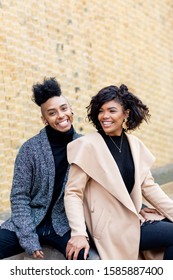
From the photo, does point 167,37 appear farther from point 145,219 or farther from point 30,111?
point 145,219

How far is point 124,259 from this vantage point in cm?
272

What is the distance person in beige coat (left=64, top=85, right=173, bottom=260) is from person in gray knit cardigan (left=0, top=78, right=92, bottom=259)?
0.17 metres

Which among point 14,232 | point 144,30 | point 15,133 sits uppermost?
point 144,30

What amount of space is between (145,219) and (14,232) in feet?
2.62

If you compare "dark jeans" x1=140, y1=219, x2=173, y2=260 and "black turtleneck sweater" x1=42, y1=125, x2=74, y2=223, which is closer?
"dark jeans" x1=140, y1=219, x2=173, y2=260

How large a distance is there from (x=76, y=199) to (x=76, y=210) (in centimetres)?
6

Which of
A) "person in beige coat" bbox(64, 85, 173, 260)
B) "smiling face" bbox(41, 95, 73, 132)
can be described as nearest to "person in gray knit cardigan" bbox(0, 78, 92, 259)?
"smiling face" bbox(41, 95, 73, 132)

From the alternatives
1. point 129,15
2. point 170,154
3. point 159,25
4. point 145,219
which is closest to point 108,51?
point 129,15

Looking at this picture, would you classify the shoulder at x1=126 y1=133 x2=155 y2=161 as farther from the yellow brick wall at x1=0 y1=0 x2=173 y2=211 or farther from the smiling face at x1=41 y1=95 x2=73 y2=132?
the yellow brick wall at x1=0 y1=0 x2=173 y2=211

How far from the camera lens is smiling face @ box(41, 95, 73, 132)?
2.94m

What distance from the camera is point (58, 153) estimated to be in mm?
2949

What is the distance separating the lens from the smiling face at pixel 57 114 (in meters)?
2.94

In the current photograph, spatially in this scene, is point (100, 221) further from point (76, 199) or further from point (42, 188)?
point (42, 188)

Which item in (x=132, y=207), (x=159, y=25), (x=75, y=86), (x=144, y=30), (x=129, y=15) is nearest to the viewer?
(x=132, y=207)
